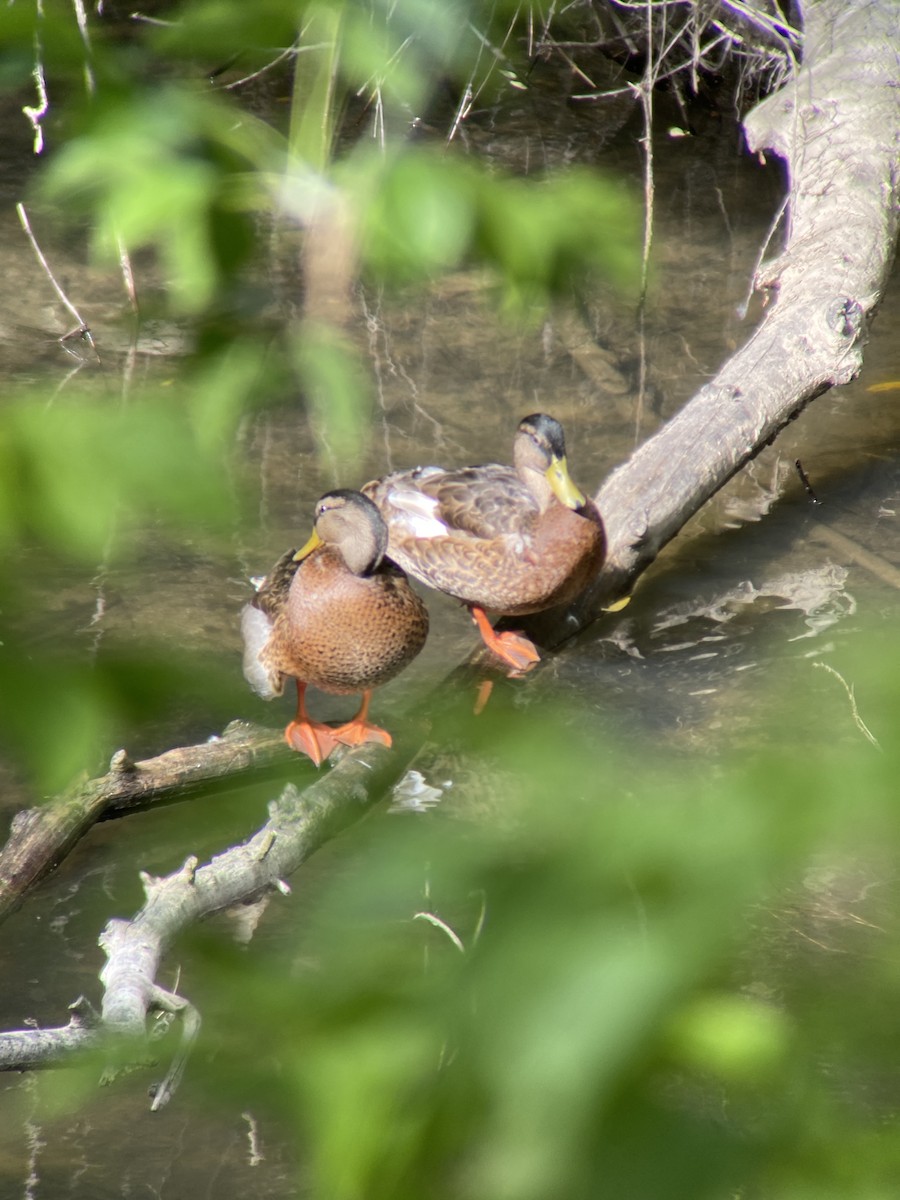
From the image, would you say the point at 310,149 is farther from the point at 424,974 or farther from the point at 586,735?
the point at 586,735

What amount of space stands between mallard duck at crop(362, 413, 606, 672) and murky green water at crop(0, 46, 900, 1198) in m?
0.29

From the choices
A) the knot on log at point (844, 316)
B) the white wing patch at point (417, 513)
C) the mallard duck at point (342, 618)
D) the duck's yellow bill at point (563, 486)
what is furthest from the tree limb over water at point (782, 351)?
the white wing patch at point (417, 513)

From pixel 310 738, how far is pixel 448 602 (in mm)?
1386

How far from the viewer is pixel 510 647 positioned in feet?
13.0

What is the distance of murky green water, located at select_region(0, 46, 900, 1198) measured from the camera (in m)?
2.40

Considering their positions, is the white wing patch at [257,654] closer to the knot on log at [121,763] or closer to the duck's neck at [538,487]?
the knot on log at [121,763]

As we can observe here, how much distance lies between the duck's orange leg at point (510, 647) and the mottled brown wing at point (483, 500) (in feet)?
0.96

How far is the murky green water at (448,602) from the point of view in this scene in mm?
2402

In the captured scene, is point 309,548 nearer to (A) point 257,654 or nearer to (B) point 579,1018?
(A) point 257,654

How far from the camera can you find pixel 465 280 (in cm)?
647

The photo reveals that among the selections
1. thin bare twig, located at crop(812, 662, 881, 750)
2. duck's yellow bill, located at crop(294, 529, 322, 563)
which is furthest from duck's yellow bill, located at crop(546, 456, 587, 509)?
thin bare twig, located at crop(812, 662, 881, 750)

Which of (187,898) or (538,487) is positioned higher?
(187,898)

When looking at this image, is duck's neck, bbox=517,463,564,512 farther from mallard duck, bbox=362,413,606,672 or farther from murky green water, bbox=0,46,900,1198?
murky green water, bbox=0,46,900,1198

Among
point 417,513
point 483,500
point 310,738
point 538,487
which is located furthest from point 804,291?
point 310,738
